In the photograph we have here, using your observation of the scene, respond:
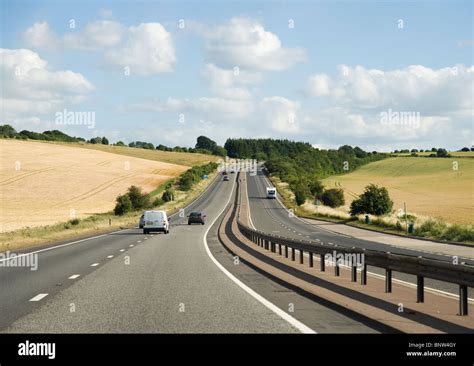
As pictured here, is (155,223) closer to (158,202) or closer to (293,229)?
(293,229)

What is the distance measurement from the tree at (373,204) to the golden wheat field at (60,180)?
29.6 m

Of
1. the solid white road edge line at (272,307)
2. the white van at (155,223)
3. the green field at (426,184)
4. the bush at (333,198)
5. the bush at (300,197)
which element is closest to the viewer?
the solid white road edge line at (272,307)

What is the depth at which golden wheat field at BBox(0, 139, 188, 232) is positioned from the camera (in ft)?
274

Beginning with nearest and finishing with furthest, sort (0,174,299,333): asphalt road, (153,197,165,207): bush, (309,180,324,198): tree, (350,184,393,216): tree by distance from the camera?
(0,174,299,333): asphalt road → (350,184,393,216): tree → (153,197,165,207): bush → (309,180,324,198): tree

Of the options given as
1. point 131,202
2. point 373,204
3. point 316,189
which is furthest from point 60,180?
point 373,204

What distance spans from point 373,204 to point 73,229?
123ft

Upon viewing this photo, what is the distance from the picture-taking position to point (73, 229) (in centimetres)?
5119

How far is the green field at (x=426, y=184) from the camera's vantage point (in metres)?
85.9

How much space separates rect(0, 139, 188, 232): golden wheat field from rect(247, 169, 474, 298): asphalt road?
60.7 feet

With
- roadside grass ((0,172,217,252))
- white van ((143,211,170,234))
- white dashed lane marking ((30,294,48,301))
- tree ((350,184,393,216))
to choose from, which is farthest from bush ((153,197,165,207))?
white dashed lane marking ((30,294,48,301))

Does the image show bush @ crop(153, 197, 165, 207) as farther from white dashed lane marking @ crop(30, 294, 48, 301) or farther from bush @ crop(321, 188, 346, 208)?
white dashed lane marking @ crop(30, 294, 48, 301)

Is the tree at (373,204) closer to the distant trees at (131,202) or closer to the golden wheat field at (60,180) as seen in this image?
the distant trees at (131,202)

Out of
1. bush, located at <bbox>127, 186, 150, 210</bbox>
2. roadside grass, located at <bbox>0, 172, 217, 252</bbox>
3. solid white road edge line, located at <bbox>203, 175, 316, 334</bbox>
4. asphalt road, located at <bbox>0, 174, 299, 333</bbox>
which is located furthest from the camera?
bush, located at <bbox>127, 186, 150, 210</bbox>

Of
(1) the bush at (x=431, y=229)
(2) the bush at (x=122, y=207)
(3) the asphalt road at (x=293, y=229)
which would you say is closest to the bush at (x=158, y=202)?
(3) the asphalt road at (x=293, y=229)
